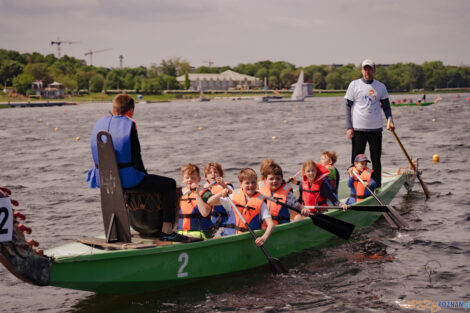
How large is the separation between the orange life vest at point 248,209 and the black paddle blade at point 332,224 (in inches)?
39.7

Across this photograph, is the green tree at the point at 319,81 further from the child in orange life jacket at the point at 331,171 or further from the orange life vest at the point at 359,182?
the child in orange life jacket at the point at 331,171

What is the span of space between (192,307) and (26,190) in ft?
31.5

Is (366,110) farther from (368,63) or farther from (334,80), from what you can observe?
(334,80)

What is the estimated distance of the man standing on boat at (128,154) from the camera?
223 inches

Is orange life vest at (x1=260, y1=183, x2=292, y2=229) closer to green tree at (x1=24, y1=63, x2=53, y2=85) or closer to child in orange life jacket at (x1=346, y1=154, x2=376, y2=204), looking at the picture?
child in orange life jacket at (x1=346, y1=154, x2=376, y2=204)

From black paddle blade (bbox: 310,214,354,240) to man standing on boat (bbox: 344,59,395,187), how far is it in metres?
2.12

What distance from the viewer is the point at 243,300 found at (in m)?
6.62

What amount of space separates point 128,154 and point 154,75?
176 meters

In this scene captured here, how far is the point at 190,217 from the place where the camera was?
734cm

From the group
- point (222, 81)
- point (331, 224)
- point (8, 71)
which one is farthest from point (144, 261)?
point (222, 81)

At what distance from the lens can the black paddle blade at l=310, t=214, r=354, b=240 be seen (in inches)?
→ 303

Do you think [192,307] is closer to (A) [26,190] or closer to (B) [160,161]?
(A) [26,190]

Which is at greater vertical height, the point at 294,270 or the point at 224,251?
the point at 224,251

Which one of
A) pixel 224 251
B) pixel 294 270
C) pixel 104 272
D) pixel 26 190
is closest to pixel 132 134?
pixel 104 272
